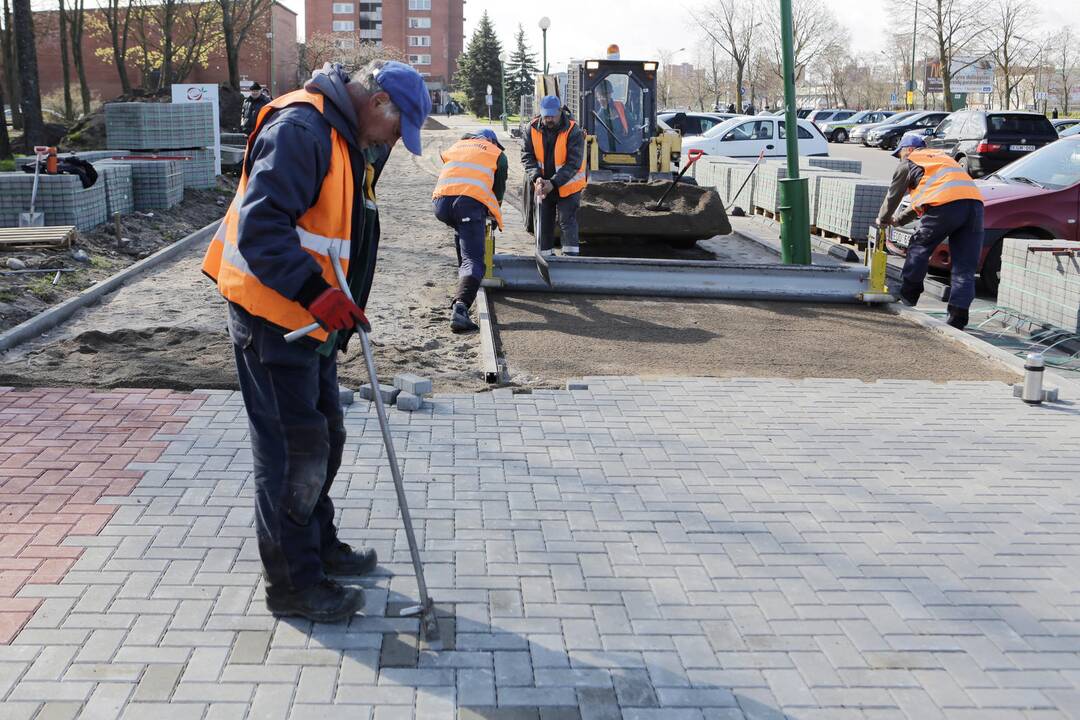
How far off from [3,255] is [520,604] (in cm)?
851

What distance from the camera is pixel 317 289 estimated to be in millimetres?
3355

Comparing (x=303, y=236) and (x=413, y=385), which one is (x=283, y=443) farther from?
(x=413, y=385)

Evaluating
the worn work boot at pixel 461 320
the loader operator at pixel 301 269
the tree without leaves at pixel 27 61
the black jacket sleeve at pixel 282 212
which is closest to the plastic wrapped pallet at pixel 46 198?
the worn work boot at pixel 461 320

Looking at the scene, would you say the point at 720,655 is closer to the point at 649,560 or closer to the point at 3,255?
the point at 649,560

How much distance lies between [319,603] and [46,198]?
9759 millimetres

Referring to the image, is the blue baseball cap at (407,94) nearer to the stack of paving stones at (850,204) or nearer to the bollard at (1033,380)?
the bollard at (1033,380)

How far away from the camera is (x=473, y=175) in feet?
30.0

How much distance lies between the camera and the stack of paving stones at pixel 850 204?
13688mm

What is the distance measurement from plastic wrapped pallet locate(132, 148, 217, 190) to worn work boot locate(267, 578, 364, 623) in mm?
14725

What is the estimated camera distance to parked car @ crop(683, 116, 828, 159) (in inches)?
969

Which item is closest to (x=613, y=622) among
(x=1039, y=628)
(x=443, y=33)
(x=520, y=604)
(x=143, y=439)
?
(x=520, y=604)

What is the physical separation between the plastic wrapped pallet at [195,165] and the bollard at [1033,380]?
1401cm

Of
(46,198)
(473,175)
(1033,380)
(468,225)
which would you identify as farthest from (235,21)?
(1033,380)

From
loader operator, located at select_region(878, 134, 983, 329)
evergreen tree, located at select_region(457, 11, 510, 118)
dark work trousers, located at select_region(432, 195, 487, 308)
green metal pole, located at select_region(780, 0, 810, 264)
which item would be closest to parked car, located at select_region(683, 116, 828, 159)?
green metal pole, located at select_region(780, 0, 810, 264)
